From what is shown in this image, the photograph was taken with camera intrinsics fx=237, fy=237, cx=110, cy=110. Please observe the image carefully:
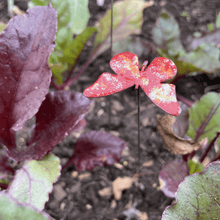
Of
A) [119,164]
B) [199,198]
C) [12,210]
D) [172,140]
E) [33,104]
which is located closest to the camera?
[12,210]

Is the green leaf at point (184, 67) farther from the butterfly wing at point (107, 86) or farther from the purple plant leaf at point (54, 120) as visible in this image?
the butterfly wing at point (107, 86)

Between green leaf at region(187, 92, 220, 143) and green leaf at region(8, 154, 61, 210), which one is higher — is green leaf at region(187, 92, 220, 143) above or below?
below

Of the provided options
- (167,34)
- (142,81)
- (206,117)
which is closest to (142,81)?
(142,81)

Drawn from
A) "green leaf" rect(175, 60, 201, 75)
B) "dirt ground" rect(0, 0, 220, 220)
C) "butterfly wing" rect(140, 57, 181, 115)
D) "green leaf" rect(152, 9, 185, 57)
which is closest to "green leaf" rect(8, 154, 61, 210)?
"dirt ground" rect(0, 0, 220, 220)

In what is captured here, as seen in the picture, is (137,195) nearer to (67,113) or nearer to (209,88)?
(67,113)

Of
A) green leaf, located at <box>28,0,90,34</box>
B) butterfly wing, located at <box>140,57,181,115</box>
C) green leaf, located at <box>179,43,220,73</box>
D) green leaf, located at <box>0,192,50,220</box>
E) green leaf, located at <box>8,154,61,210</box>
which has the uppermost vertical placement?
butterfly wing, located at <box>140,57,181,115</box>

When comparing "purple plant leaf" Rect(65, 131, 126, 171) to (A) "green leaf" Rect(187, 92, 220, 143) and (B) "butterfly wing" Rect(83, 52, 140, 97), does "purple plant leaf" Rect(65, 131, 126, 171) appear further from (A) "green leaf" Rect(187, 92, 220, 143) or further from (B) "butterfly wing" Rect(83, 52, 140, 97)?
(B) "butterfly wing" Rect(83, 52, 140, 97)

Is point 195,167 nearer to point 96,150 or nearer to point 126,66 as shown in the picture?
point 96,150
